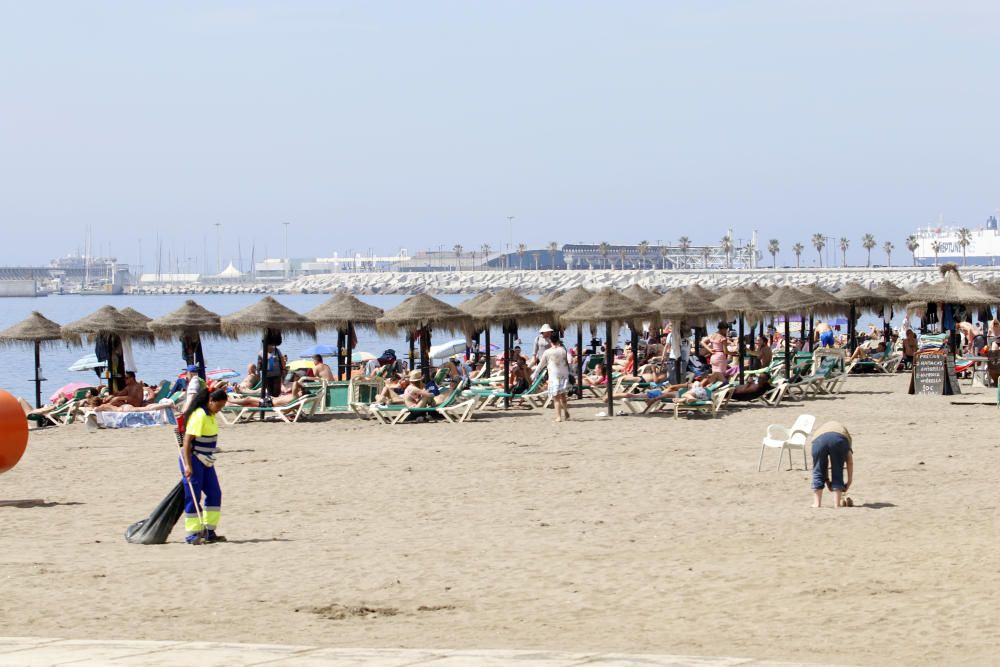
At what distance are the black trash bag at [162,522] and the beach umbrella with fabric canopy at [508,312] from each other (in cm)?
1161

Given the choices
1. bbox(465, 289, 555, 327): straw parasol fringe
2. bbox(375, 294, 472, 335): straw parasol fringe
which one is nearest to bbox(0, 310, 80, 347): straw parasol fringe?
bbox(375, 294, 472, 335): straw parasol fringe

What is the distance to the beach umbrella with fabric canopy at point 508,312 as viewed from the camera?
70.2 feet

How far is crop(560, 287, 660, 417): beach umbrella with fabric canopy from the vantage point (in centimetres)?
1880

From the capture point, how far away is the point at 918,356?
837 inches

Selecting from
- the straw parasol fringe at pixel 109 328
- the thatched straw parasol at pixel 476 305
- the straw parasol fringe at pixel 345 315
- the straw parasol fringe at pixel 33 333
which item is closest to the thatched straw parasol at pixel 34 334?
the straw parasol fringe at pixel 33 333

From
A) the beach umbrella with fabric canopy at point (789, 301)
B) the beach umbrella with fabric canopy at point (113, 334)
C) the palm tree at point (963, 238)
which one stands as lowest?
the beach umbrella with fabric canopy at point (113, 334)

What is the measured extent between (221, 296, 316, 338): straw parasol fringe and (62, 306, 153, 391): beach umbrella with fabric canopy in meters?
1.20

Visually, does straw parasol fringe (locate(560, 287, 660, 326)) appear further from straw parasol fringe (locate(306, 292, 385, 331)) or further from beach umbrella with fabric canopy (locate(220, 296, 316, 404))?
beach umbrella with fabric canopy (locate(220, 296, 316, 404))

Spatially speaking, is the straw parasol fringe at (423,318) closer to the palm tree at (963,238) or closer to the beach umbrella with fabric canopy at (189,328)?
the beach umbrella with fabric canopy at (189,328)

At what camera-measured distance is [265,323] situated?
20.2 meters

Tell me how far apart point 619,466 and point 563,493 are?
1789 mm

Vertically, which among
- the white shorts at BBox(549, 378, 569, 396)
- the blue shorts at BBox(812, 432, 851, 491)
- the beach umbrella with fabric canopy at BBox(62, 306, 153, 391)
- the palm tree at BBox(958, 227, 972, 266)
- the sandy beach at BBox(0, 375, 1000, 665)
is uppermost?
the palm tree at BBox(958, 227, 972, 266)

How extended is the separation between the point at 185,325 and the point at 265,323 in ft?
3.73

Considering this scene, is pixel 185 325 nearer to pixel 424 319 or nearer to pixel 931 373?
pixel 424 319
